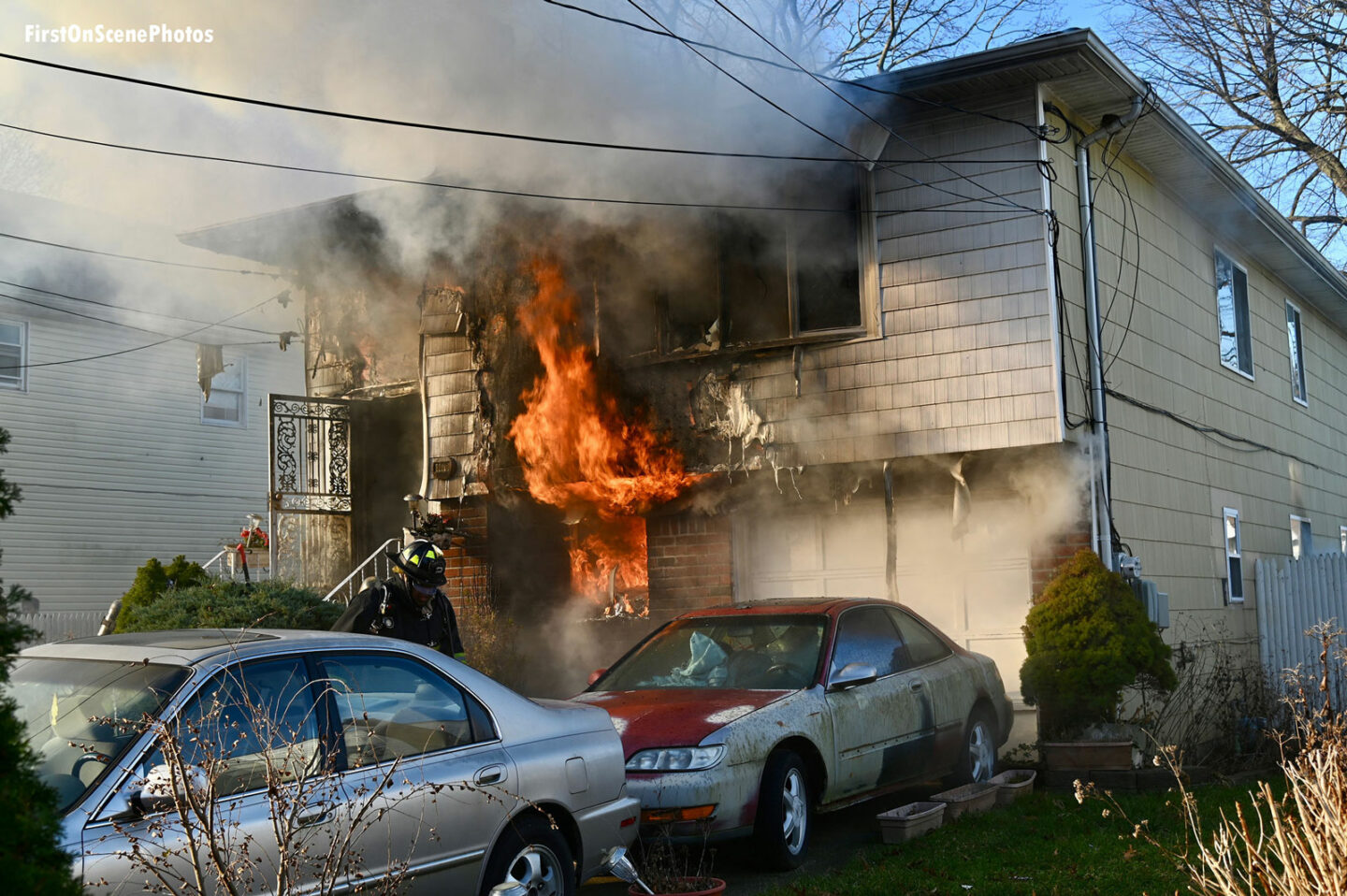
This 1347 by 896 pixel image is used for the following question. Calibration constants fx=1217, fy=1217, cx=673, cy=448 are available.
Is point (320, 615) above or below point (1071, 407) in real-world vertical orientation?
below

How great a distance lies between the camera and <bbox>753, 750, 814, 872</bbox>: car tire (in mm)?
6367

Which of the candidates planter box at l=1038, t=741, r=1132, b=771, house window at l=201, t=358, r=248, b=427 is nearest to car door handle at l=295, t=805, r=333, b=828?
planter box at l=1038, t=741, r=1132, b=771

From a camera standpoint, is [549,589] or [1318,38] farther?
[1318,38]

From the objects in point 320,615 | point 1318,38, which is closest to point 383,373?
point 320,615

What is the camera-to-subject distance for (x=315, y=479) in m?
14.1

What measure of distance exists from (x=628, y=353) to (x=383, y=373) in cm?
356

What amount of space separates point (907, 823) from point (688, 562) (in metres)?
5.18

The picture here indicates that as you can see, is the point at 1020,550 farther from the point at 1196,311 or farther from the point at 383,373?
the point at 383,373

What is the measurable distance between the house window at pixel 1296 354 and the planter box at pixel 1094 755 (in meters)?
10.1

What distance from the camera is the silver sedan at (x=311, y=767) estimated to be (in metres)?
3.56

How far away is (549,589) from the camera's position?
42.3 ft

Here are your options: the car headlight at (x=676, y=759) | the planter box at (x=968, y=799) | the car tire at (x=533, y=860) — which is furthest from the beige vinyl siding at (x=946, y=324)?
the car tire at (x=533, y=860)

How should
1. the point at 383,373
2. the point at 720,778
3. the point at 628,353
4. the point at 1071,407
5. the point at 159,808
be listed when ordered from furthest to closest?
the point at 383,373
the point at 628,353
the point at 1071,407
the point at 720,778
the point at 159,808

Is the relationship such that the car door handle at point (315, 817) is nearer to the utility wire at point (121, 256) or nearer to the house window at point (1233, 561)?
the house window at point (1233, 561)
